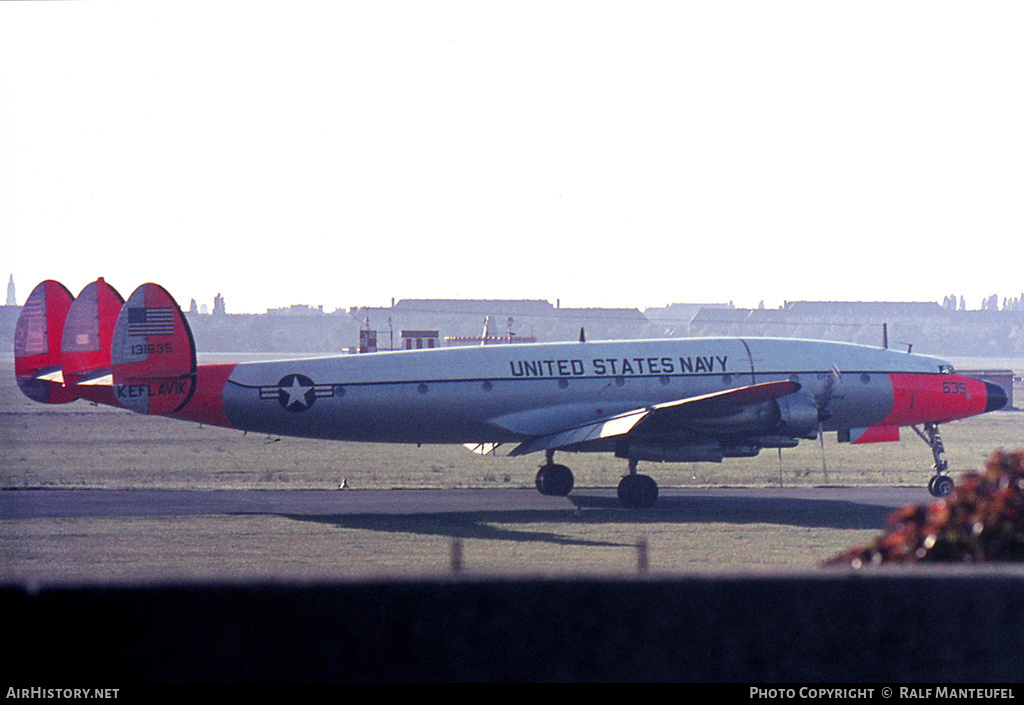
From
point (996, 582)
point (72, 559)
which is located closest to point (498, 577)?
point (996, 582)

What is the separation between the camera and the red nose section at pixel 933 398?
32438mm

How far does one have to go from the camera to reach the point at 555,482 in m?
30.9

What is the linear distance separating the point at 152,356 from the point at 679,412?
46.6 feet

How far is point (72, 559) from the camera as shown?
802 inches

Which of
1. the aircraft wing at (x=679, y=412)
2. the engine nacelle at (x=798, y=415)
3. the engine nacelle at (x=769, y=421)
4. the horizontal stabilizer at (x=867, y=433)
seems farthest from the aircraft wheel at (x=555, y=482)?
the horizontal stabilizer at (x=867, y=433)

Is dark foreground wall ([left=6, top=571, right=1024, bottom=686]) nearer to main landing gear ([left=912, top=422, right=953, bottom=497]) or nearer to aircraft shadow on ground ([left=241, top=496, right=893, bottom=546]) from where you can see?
aircraft shadow on ground ([left=241, top=496, right=893, bottom=546])

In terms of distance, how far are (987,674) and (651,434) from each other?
76.1ft

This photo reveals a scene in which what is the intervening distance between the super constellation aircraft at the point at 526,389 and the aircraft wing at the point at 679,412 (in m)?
0.05

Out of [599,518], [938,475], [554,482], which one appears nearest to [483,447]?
[554,482]

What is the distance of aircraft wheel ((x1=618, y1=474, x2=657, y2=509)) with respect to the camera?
28359 mm

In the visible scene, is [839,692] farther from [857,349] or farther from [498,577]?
[857,349]

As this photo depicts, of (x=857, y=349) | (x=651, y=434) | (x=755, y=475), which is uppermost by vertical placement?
(x=857, y=349)

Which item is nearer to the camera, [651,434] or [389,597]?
[389,597]

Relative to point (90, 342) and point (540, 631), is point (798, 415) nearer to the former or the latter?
point (90, 342)
